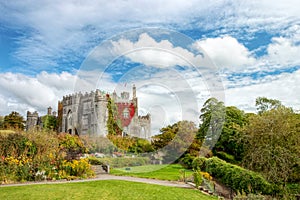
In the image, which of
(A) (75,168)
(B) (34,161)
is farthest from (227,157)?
(B) (34,161)

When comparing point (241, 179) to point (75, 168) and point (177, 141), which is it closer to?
point (75, 168)

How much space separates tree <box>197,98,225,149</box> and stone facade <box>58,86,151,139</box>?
5.76 m

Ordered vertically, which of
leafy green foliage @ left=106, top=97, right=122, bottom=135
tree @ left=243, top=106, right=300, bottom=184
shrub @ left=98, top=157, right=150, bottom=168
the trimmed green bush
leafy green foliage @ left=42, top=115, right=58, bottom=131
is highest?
leafy green foliage @ left=42, top=115, right=58, bottom=131

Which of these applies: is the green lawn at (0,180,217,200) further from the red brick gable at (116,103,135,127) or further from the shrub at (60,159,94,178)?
the red brick gable at (116,103,135,127)

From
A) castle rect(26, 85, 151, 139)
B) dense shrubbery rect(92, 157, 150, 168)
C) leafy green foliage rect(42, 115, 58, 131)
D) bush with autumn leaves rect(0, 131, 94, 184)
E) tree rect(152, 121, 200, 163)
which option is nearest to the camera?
bush with autumn leaves rect(0, 131, 94, 184)

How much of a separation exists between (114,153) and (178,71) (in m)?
11.3

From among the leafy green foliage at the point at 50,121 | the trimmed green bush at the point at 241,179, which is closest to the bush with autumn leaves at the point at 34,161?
the trimmed green bush at the point at 241,179

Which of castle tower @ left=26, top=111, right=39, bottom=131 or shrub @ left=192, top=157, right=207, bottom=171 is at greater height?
castle tower @ left=26, top=111, right=39, bottom=131

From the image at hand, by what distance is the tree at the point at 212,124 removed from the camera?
2059 cm

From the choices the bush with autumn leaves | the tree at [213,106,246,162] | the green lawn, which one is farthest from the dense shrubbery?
the green lawn

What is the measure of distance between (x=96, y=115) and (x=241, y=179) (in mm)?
17370

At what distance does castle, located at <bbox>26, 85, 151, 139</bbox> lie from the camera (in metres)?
14.3

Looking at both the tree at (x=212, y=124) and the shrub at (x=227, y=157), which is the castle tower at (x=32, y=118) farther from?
the shrub at (x=227, y=157)

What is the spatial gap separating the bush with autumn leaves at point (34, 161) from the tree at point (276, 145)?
8144mm
